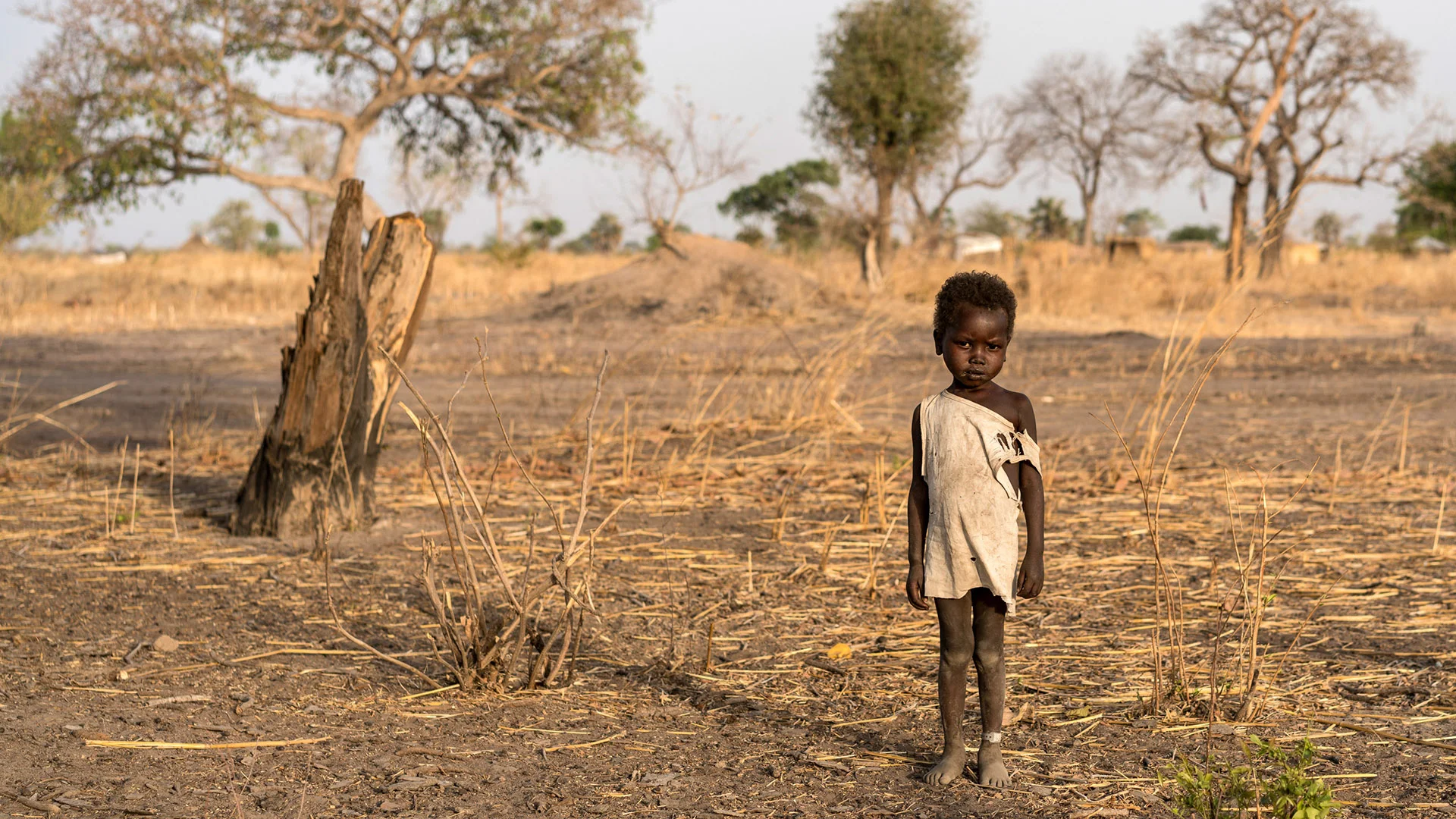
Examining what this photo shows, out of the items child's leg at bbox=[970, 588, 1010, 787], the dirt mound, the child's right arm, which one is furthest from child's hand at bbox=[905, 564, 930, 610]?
the dirt mound

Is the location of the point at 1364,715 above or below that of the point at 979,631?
below

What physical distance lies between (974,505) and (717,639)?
4.35ft

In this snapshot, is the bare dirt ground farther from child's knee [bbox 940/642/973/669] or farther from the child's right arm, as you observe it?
the child's right arm

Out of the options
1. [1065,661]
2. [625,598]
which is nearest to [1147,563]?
[1065,661]

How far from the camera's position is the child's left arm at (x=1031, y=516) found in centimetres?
239

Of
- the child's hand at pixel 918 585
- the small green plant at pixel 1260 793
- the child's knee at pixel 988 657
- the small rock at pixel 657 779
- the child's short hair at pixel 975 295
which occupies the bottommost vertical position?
the small rock at pixel 657 779

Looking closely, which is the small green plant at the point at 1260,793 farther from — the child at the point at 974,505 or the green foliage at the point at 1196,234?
the green foliage at the point at 1196,234

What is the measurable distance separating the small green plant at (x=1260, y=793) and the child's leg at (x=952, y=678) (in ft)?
1.42

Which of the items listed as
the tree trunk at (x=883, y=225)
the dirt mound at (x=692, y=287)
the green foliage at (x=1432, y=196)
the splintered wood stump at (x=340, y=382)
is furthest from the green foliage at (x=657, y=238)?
the green foliage at (x=1432, y=196)

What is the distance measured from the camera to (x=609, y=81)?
20188 millimetres

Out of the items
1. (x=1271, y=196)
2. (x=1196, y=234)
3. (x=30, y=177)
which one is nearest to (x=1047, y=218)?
(x=1196, y=234)

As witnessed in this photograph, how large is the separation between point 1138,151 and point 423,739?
41.4 meters

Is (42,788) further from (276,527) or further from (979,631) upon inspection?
(276,527)

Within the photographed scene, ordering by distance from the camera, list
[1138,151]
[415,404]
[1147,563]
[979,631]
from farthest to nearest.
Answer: [1138,151]
[415,404]
[1147,563]
[979,631]
